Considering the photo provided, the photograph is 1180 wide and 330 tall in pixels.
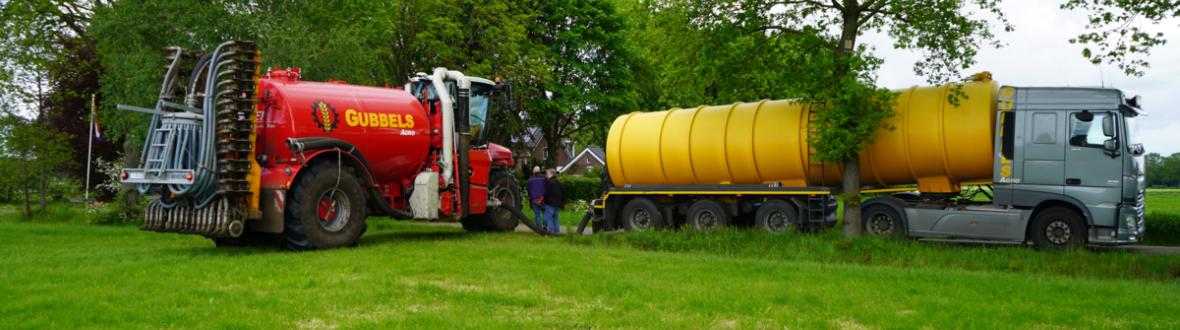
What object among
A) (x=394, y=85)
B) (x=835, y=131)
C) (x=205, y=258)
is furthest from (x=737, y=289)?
(x=394, y=85)

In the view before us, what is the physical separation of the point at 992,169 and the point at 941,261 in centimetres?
366

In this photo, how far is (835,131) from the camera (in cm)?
1642

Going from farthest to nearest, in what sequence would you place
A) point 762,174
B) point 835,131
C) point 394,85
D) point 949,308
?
point 394,85 → point 762,174 → point 835,131 → point 949,308

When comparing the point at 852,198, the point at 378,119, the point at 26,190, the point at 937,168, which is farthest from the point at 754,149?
the point at 26,190

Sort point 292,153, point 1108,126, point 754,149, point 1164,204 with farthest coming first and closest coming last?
point 1164,204
point 754,149
point 1108,126
point 292,153

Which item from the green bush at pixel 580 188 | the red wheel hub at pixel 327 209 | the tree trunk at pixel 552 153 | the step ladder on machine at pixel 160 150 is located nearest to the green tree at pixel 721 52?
the red wheel hub at pixel 327 209

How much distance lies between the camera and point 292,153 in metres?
15.4

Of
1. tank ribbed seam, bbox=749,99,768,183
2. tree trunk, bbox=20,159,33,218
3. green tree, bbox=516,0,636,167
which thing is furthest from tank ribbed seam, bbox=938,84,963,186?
tree trunk, bbox=20,159,33,218

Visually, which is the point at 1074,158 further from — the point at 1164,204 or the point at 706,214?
the point at 1164,204

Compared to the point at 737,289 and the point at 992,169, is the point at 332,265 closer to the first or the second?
the point at 737,289

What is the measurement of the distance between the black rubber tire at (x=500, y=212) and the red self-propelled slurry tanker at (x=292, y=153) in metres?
1.69

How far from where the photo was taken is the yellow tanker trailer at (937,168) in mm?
15688

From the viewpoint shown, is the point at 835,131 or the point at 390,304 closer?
the point at 390,304

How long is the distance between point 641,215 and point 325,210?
7445 millimetres
